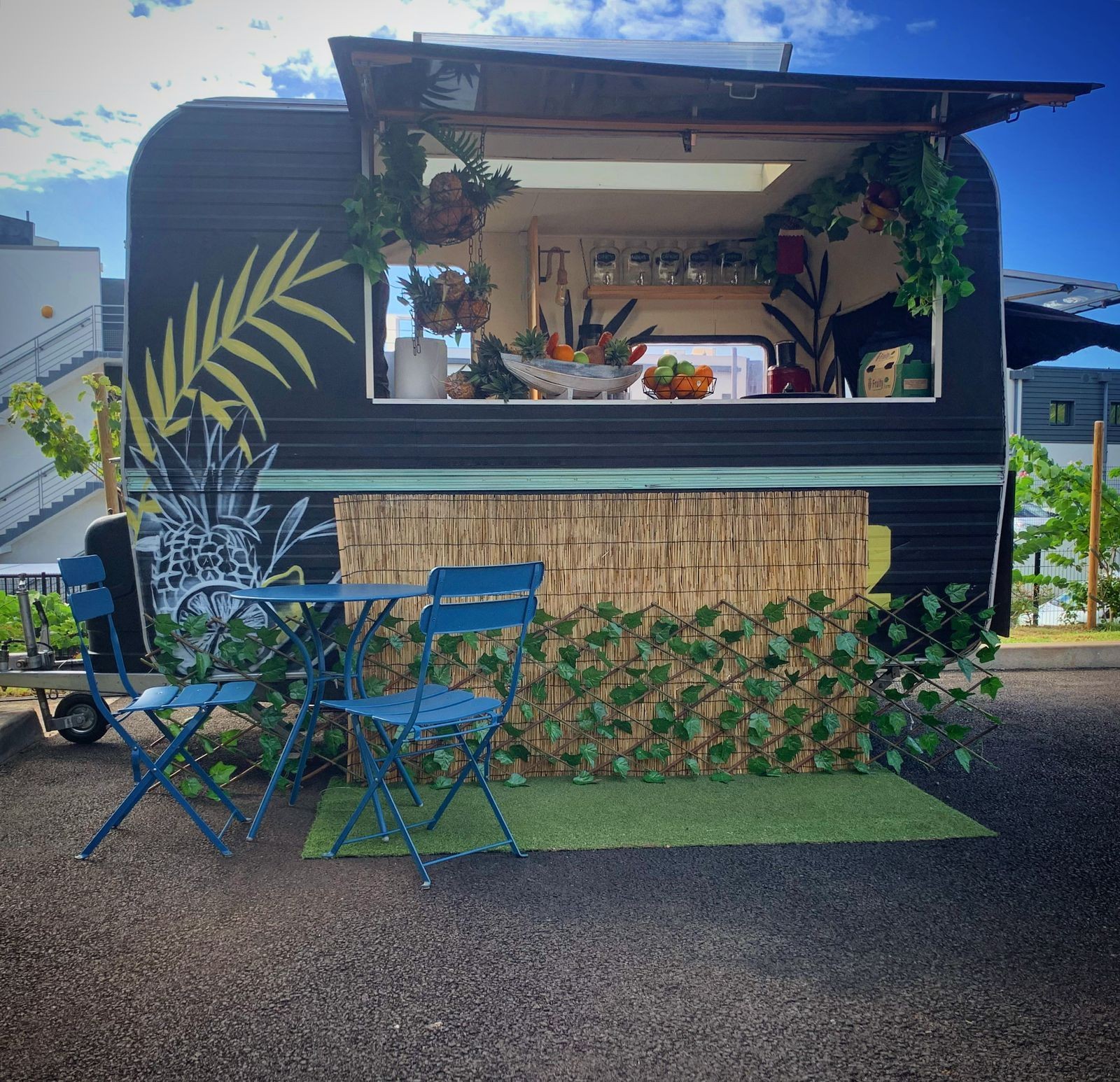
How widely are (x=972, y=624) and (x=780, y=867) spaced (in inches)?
74.0

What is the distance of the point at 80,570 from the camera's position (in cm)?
369

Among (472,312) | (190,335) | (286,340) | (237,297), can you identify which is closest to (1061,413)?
(472,312)

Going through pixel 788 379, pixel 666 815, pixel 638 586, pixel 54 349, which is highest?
pixel 54 349

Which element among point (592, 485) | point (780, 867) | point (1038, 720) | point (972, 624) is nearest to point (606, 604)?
point (592, 485)

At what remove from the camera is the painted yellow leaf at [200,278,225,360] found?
4.34 m

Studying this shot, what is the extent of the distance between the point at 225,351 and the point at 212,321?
0.47 ft

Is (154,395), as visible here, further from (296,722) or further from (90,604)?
(296,722)

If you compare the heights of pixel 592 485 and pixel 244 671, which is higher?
pixel 592 485

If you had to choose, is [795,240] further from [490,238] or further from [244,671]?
[244,671]

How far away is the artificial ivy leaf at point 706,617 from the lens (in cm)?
432

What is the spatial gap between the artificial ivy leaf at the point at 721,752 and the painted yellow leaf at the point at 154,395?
111 inches

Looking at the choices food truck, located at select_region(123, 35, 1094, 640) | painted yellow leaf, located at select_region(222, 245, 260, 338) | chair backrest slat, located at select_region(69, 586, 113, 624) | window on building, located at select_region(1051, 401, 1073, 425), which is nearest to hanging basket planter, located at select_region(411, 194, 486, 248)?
food truck, located at select_region(123, 35, 1094, 640)

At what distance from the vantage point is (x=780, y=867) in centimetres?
328

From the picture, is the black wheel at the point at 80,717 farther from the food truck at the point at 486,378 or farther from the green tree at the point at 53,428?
the green tree at the point at 53,428
